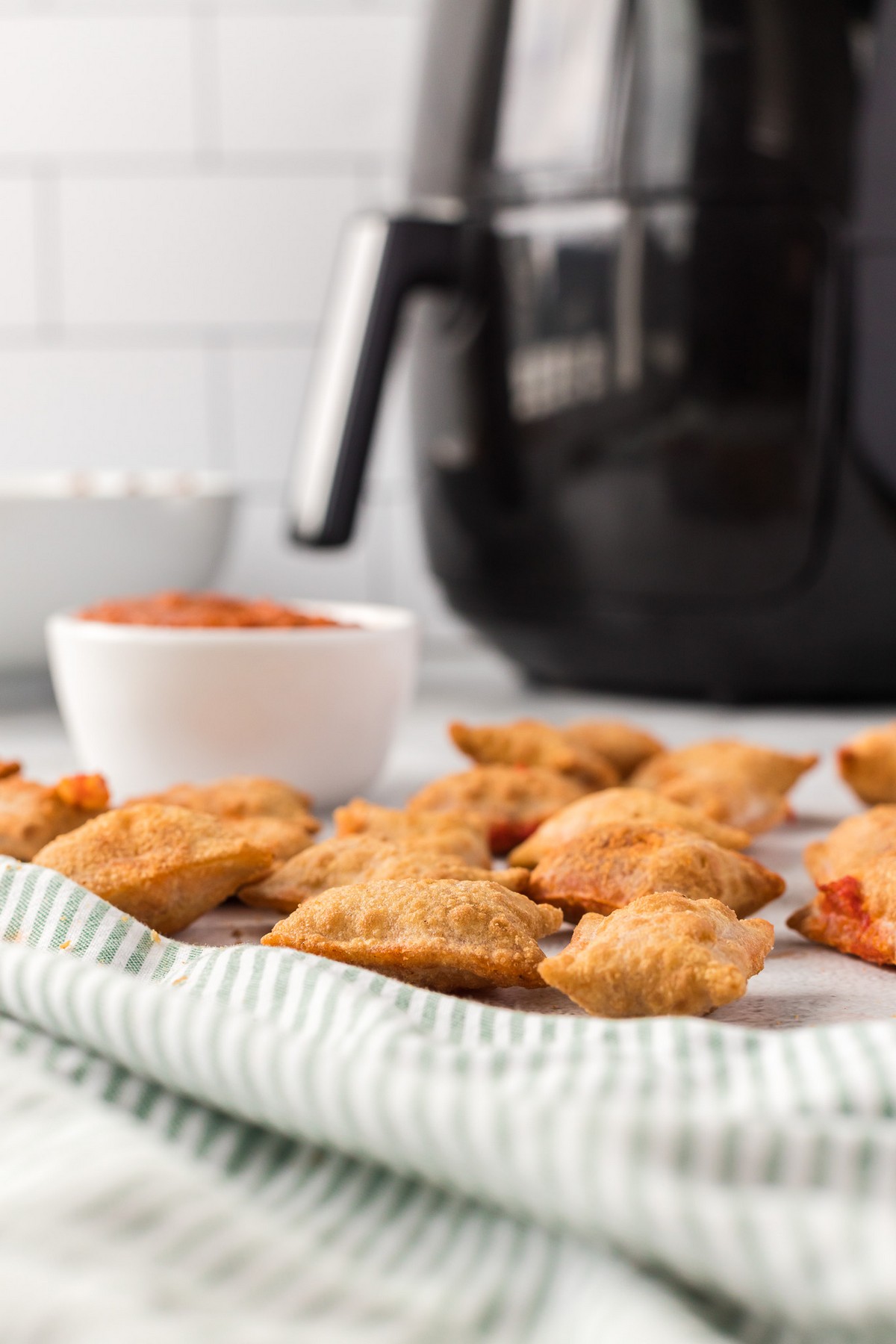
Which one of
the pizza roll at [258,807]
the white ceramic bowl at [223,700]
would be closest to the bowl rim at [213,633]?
the white ceramic bowl at [223,700]

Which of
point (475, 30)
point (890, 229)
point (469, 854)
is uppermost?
point (475, 30)

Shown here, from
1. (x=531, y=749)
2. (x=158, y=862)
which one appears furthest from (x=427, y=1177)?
(x=531, y=749)

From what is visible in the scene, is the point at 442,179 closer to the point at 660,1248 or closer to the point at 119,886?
the point at 119,886

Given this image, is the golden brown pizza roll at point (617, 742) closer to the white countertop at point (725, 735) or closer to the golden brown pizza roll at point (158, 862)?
the white countertop at point (725, 735)

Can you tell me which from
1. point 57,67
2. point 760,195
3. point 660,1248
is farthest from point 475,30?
point 660,1248

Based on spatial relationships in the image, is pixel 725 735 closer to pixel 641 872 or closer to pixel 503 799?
pixel 503 799

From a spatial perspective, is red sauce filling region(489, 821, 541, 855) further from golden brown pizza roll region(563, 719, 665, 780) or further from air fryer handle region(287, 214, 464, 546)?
air fryer handle region(287, 214, 464, 546)

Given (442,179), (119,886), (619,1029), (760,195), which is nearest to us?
(619,1029)
